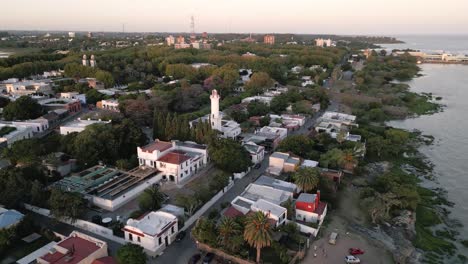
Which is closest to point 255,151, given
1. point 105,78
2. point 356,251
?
point 356,251

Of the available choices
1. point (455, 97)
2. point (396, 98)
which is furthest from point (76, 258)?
point (455, 97)

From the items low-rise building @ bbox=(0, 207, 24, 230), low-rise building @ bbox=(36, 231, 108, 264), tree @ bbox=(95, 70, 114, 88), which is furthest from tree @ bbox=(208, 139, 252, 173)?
tree @ bbox=(95, 70, 114, 88)

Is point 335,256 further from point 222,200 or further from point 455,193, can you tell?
point 455,193

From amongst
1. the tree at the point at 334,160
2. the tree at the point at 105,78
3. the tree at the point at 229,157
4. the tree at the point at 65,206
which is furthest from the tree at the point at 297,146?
the tree at the point at 105,78

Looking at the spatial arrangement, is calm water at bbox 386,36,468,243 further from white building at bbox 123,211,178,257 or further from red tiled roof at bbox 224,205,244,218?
white building at bbox 123,211,178,257

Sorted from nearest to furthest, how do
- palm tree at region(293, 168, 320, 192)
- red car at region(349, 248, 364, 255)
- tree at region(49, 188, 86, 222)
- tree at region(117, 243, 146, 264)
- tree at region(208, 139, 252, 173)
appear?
tree at region(117, 243, 146, 264)
red car at region(349, 248, 364, 255)
tree at region(49, 188, 86, 222)
palm tree at region(293, 168, 320, 192)
tree at region(208, 139, 252, 173)
